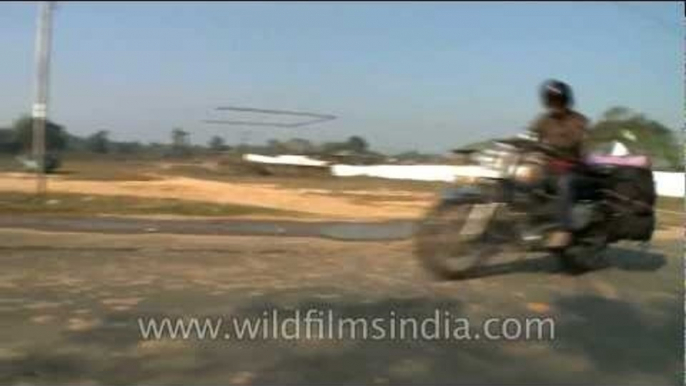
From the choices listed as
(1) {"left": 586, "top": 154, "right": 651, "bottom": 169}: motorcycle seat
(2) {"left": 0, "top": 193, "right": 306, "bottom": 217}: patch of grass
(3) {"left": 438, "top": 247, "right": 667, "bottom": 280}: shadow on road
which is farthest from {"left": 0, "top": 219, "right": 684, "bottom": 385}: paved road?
(2) {"left": 0, "top": 193, "right": 306, "bottom": 217}: patch of grass

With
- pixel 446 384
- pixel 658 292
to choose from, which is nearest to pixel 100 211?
pixel 658 292

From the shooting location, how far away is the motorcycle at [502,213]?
25.1ft

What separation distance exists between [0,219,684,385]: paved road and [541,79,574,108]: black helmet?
1462 millimetres

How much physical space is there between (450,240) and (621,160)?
2371 mm

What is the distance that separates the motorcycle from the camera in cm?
764

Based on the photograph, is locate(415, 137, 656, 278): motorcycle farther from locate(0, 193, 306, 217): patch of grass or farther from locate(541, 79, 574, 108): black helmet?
locate(0, 193, 306, 217): patch of grass

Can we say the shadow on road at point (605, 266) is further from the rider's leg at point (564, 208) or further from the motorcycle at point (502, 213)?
the rider's leg at point (564, 208)

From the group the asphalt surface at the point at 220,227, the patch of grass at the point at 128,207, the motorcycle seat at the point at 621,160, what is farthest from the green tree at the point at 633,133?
the patch of grass at the point at 128,207

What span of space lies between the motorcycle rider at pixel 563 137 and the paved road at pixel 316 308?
21.1 inches

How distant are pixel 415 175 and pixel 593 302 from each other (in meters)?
44.9

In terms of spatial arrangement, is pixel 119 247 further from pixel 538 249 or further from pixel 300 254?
pixel 538 249

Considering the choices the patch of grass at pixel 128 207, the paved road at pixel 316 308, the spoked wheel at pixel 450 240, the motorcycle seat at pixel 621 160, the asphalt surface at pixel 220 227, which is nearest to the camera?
the paved road at pixel 316 308

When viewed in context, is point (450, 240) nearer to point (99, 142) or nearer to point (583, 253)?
point (583, 253)

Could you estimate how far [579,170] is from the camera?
8148mm
